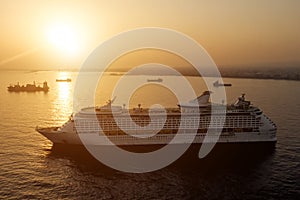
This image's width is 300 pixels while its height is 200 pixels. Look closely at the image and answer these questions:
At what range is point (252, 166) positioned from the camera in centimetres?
4184

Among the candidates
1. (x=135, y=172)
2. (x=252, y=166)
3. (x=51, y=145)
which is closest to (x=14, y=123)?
(x=51, y=145)

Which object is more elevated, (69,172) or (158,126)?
(158,126)

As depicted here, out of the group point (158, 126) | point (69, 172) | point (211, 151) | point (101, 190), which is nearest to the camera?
point (101, 190)

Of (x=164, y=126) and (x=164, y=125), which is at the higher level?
(x=164, y=125)

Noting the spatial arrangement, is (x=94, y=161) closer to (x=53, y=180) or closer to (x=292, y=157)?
(x=53, y=180)

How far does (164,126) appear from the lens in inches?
2034

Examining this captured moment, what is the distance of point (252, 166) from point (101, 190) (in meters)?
20.3

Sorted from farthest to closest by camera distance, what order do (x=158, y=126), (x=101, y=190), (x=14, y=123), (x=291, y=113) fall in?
(x=291, y=113), (x=14, y=123), (x=158, y=126), (x=101, y=190)

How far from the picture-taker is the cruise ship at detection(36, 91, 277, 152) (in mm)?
49219

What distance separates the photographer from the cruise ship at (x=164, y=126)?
4922 centimetres

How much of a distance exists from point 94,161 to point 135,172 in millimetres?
6808

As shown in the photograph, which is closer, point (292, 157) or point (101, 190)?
point (101, 190)

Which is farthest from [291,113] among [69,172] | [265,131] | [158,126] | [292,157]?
[69,172]

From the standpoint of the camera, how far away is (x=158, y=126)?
51.6 metres
